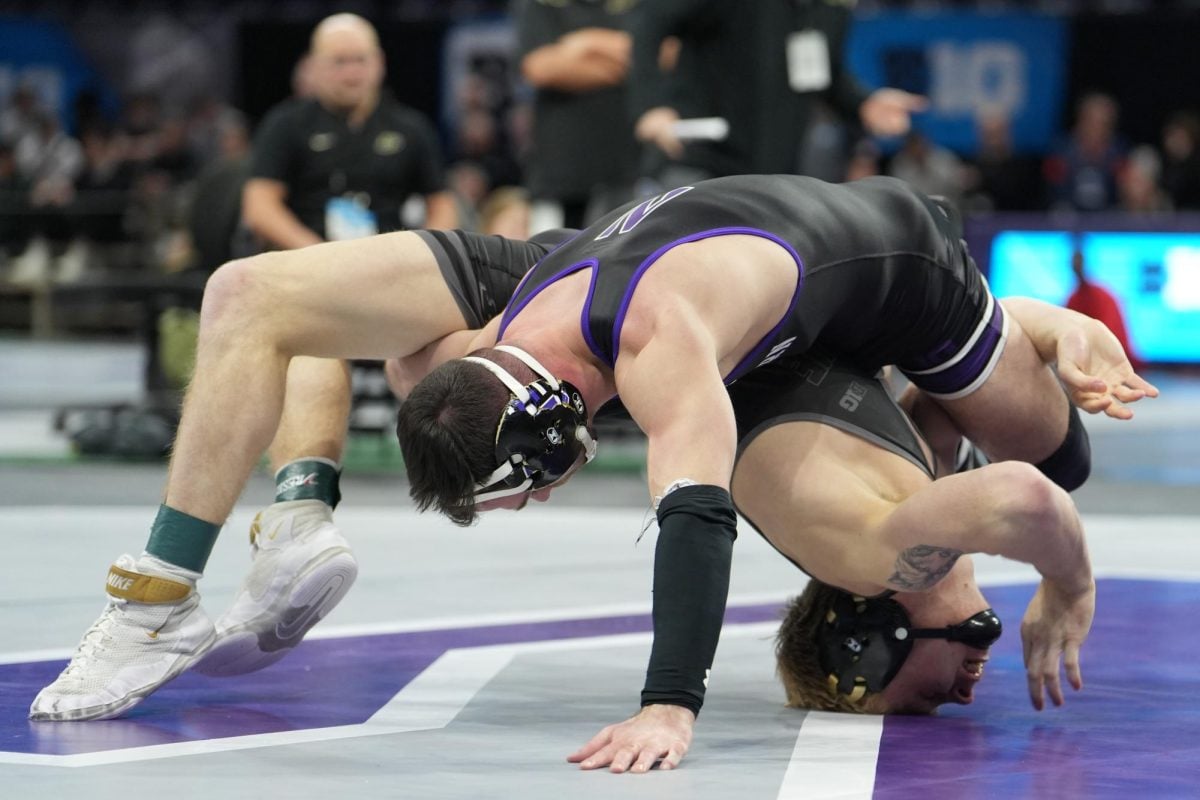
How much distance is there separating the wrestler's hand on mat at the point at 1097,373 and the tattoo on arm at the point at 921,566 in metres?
0.38

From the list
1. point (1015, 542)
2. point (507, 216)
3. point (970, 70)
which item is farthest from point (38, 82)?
point (1015, 542)

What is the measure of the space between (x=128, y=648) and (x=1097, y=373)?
1.90 m

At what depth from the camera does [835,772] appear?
3117mm

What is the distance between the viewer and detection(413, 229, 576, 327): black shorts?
392 centimetres

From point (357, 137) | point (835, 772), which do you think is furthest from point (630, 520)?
point (835, 772)

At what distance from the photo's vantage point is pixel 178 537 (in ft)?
11.6

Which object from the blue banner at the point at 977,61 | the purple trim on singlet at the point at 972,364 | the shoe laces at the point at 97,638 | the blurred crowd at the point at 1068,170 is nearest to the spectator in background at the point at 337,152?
the purple trim on singlet at the point at 972,364

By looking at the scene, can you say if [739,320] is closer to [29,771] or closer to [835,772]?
[835,772]

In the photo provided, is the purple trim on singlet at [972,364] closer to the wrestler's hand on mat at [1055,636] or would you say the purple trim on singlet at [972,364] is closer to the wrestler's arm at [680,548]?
the wrestler's hand on mat at [1055,636]

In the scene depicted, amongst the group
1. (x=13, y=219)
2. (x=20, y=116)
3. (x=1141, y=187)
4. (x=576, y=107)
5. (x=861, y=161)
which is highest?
(x=576, y=107)

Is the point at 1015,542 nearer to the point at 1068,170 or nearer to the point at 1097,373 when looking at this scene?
the point at 1097,373

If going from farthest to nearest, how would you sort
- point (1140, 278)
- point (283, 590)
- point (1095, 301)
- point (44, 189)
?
1. point (44, 189)
2. point (1140, 278)
3. point (1095, 301)
4. point (283, 590)

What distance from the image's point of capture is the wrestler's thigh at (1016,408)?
13.6 feet

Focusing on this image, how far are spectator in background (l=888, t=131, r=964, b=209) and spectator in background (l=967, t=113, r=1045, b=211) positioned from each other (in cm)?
16
